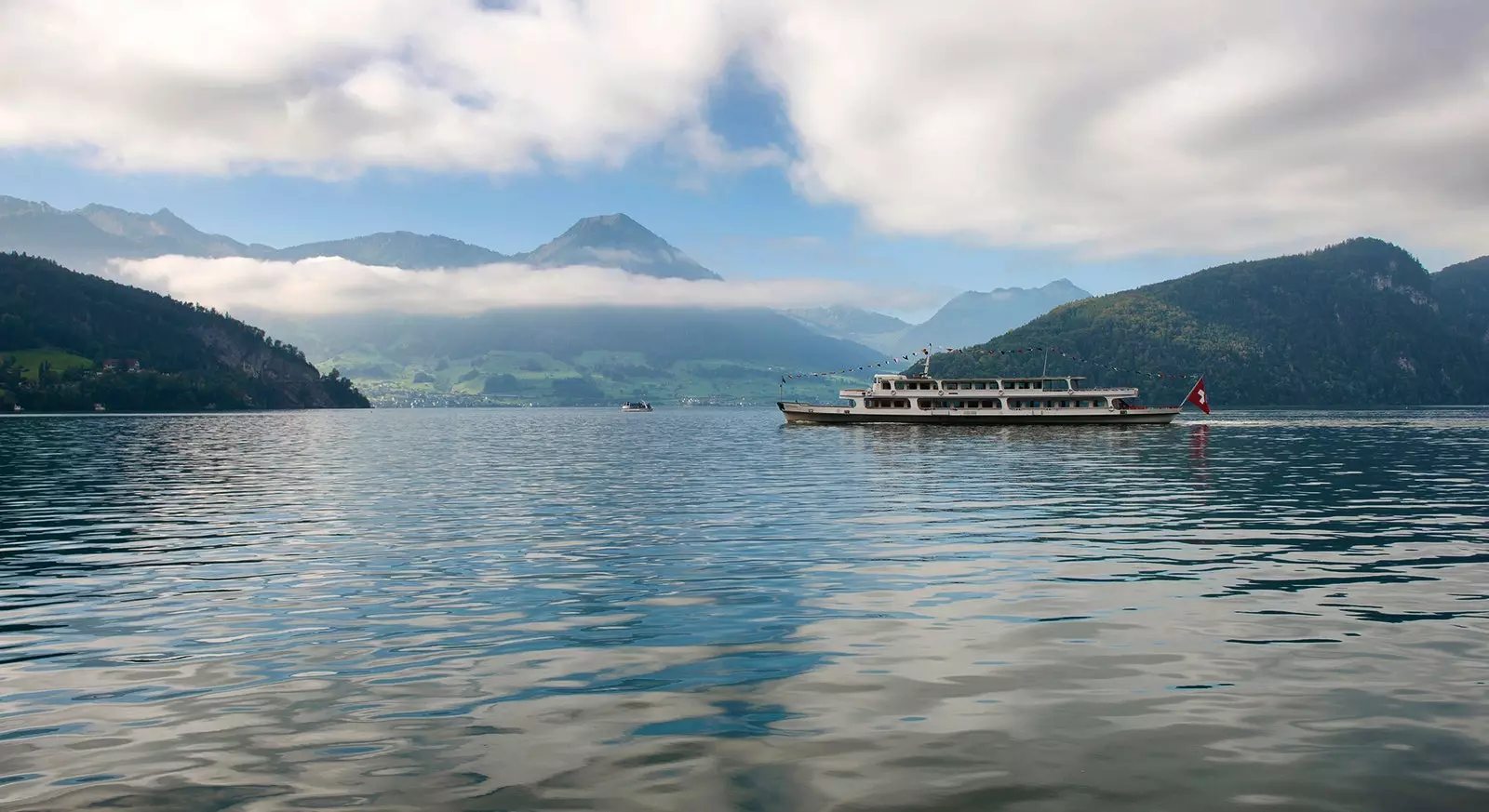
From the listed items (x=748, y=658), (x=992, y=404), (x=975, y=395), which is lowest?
(x=748, y=658)

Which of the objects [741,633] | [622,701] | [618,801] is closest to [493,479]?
[741,633]

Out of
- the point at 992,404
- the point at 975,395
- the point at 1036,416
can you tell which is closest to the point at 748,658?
the point at 975,395

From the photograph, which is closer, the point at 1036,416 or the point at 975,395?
the point at 1036,416

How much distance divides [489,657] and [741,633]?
4.74 metres

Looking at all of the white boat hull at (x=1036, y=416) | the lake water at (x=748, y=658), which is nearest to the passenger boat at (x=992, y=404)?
the white boat hull at (x=1036, y=416)

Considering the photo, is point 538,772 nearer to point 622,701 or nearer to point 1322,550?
point 622,701

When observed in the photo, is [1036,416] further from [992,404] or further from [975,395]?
[975,395]

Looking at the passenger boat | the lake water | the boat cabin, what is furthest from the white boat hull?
the lake water

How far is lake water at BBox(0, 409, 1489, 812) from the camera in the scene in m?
10.8

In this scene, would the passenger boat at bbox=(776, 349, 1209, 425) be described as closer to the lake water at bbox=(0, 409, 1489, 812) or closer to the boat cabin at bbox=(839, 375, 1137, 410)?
the boat cabin at bbox=(839, 375, 1137, 410)

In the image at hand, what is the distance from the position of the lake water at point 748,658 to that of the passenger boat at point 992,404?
3761 inches

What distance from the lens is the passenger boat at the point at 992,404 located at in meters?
135

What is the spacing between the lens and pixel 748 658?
16156 mm

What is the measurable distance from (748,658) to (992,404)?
420 ft
